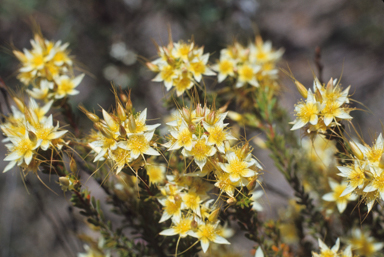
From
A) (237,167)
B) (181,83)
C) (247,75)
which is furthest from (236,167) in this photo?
(247,75)

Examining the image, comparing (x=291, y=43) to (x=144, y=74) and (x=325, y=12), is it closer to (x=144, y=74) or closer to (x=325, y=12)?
(x=325, y=12)

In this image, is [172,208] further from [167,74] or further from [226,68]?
[226,68]

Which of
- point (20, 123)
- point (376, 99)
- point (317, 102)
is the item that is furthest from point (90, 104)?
point (376, 99)

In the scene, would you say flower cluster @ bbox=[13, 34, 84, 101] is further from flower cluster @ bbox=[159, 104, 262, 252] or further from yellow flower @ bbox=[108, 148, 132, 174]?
flower cluster @ bbox=[159, 104, 262, 252]

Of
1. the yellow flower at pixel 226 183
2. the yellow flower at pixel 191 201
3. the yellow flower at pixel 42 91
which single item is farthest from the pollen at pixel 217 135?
the yellow flower at pixel 42 91

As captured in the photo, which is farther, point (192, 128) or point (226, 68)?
point (226, 68)

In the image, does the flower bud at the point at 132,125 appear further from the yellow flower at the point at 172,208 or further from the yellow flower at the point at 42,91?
the yellow flower at the point at 42,91
